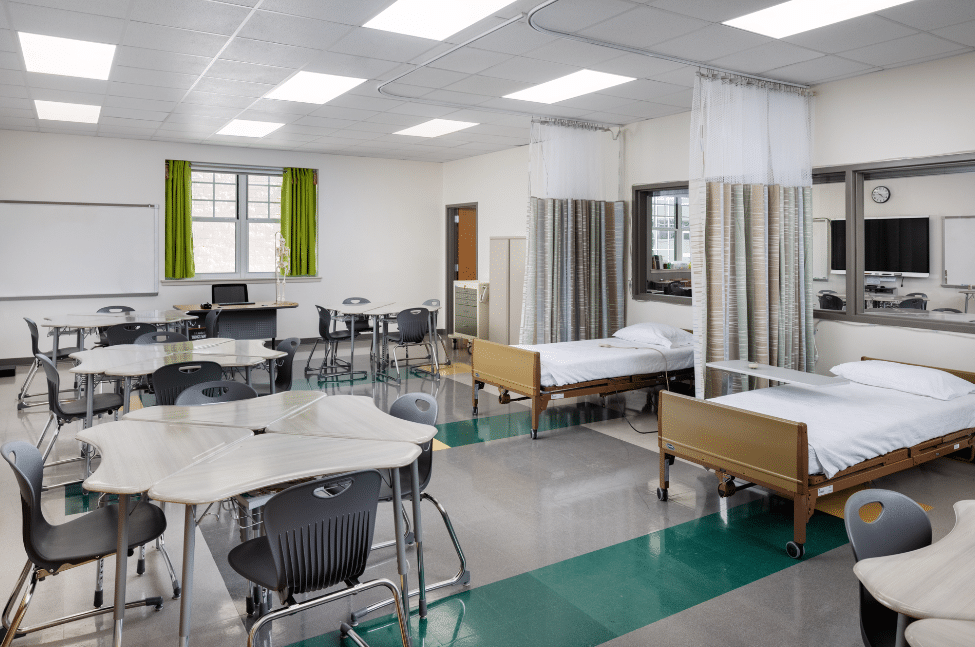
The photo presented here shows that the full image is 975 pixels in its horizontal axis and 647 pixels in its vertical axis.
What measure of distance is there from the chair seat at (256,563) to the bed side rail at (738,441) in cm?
247

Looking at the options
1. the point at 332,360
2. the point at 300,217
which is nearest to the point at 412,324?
the point at 332,360

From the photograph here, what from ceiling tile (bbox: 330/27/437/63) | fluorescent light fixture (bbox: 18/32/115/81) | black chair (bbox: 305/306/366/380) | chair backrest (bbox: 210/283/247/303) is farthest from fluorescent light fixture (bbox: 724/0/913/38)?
chair backrest (bbox: 210/283/247/303)

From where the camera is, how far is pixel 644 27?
418 centimetres

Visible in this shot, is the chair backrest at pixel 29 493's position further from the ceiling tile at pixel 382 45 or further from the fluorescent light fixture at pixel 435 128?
the fluorescent light fixture at pixel 435 128

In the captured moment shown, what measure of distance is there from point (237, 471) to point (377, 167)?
8.64 meters

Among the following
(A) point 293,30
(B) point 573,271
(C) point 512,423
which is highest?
(A) point 293,30

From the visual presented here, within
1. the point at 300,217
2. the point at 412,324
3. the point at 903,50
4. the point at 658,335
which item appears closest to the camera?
the point at 903,50

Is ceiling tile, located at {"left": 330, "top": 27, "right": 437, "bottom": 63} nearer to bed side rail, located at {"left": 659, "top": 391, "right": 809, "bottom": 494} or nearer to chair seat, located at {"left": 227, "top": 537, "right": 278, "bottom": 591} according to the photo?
bed side rail, located at {"left": 659, "top": 391, "right": 809, "bottom": 494}

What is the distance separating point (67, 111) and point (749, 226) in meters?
6.70

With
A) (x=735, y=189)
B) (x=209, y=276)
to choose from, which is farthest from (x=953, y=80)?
(x=209, y=276)

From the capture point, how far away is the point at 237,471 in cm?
229

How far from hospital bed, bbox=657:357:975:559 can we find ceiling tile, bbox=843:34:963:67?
2.30 meters

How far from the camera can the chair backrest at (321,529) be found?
2.03 m

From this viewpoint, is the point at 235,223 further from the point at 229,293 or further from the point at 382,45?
the point at 382,45
